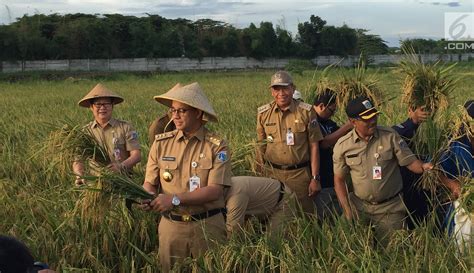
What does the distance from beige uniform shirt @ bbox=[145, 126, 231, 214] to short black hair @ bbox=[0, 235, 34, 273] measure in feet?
3.79

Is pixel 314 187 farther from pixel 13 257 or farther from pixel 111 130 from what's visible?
pixel 13 257

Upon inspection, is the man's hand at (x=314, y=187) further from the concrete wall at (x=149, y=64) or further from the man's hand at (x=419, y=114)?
the concrete wall at (x=149, y=64)

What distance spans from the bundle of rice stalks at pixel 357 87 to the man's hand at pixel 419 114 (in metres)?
0.53

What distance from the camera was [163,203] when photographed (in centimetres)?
300

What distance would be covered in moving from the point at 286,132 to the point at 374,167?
1.02m

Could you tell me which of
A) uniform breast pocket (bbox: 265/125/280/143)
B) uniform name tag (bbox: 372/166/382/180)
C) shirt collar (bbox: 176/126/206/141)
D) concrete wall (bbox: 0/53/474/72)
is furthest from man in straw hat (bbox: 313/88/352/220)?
concrete wall (bbox: 0/53/474/72)

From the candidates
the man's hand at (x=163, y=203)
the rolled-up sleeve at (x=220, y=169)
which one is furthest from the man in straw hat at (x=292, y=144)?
the man's hand at (x=163, y=203)

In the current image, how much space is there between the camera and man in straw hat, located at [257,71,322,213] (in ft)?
14.1

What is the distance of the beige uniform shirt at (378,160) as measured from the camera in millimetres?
3510

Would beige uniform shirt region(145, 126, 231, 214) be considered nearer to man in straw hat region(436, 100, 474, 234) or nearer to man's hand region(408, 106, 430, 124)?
man in straw hat region(436, 100, 474, 234)

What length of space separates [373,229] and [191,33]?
54.1 meters

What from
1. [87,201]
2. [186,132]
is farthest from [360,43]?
[87,201]

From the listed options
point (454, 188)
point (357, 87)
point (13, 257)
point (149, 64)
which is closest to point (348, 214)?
point (454, 188)

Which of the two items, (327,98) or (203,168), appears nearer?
(203,168)
